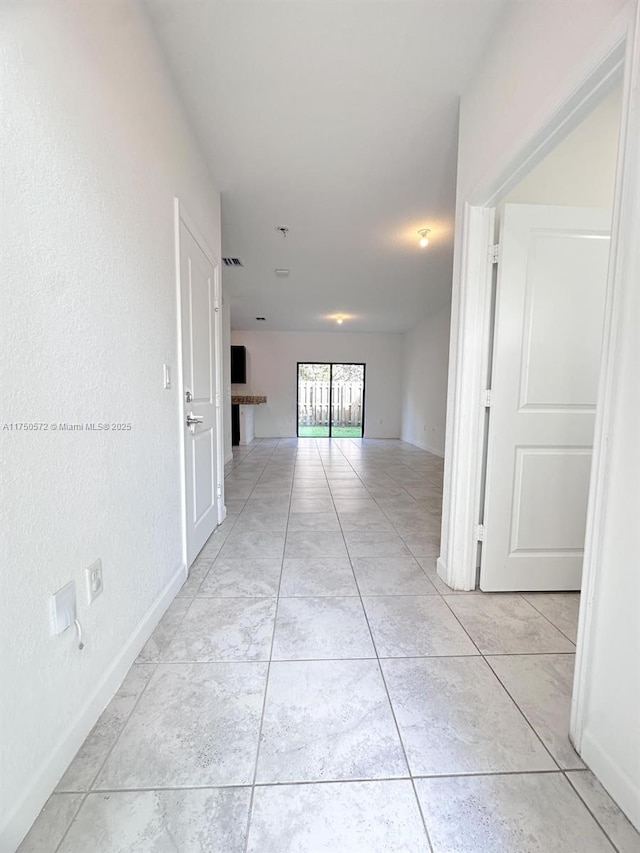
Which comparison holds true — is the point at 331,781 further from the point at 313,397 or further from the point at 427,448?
the point at 313,397

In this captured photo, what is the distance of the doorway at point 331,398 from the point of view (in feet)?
29.2

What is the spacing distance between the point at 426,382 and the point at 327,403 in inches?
106

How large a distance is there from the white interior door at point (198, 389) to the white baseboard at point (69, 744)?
640 mm

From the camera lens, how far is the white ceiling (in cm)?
146

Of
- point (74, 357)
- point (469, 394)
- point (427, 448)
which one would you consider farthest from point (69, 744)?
point (427, 448)

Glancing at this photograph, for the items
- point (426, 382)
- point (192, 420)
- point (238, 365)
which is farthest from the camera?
point (238, 365)

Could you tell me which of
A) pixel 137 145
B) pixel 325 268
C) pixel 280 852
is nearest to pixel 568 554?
pixel 280 852

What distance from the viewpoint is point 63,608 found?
3.13 ft

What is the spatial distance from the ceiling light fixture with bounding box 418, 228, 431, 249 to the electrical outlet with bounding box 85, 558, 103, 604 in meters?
3.62

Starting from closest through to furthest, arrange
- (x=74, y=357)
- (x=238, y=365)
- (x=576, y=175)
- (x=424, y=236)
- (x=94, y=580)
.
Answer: (x=74, y=357)
(x=94, y=580)
(x=576, y=175)
(x=424, y=236)
(x=238, y=365)

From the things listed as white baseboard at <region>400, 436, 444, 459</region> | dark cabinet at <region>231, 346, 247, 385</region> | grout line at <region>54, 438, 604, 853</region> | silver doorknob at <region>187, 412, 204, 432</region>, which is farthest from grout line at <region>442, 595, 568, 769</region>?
dark cabinet at <region>231, 346, 247, 385</region>

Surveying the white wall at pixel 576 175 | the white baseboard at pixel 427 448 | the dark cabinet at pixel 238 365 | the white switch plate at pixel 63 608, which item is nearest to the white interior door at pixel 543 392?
the white wall at pixel 576 175

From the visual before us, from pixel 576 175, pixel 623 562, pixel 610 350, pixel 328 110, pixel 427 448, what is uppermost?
pixel 328 110

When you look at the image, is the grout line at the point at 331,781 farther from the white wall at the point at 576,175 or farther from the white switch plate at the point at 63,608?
the white wall at the point at 576,175
